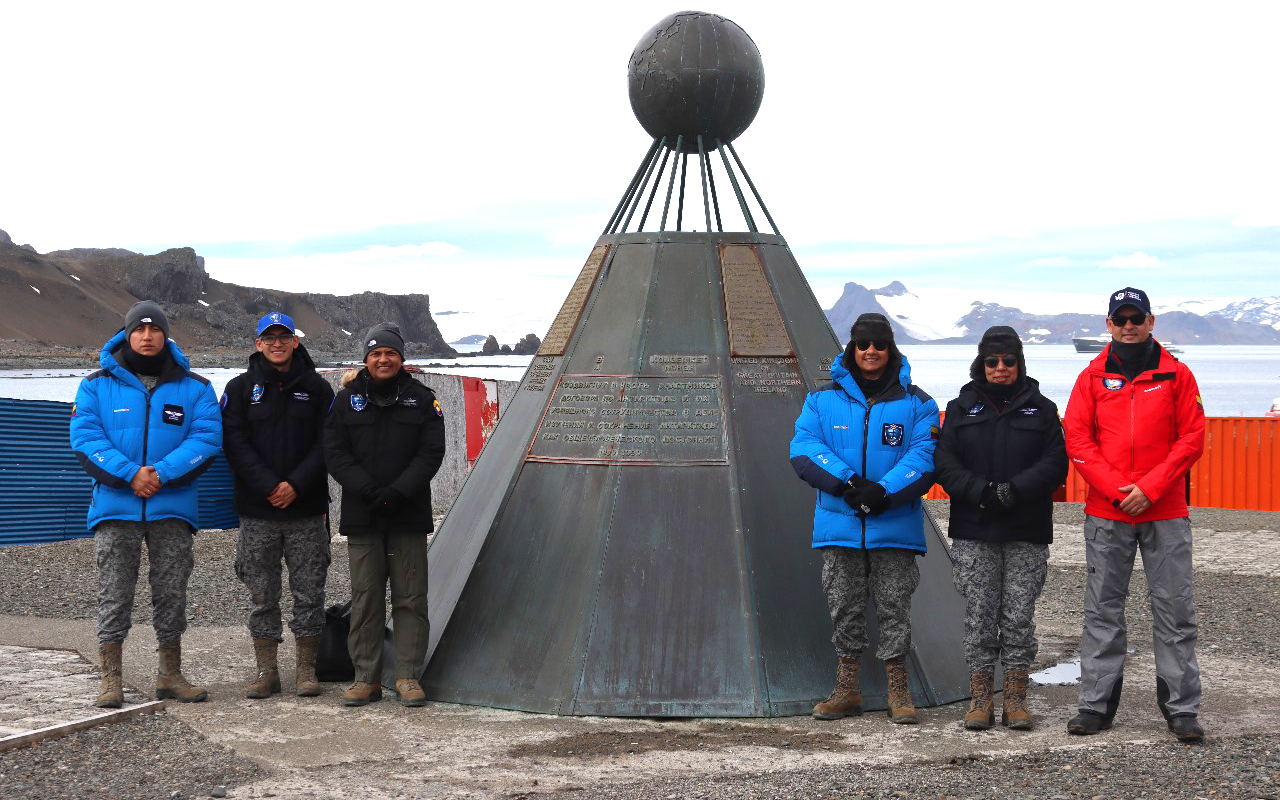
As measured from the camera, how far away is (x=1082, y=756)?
502 cm

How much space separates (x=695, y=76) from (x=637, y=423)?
6.27 feet

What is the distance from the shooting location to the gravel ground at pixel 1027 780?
14.8ft

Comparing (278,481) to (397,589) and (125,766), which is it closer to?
(397,589)

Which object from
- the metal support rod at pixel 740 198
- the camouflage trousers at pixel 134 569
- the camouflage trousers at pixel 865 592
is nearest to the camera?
the camouflage trousers at pixel 865 592

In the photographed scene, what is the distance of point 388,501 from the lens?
5738 millimetres

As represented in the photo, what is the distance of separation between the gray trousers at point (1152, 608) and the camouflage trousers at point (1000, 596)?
0.25 m

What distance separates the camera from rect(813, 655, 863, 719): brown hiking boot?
5.52 metres

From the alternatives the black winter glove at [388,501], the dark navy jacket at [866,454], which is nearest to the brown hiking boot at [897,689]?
the dark navy jacket at [866,454]

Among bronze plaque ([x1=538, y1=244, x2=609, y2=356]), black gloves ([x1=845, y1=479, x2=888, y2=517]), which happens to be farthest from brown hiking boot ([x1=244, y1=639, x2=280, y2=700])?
black gloves ([x1=845, y1=479, x2=888, y2=517])

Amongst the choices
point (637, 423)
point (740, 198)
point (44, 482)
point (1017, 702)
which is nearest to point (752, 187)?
point (740, 198)

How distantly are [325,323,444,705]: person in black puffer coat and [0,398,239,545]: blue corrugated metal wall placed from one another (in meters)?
5.85

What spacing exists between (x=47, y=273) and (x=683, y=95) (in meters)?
164

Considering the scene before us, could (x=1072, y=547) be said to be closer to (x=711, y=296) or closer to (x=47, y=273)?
(x=711, y=296)

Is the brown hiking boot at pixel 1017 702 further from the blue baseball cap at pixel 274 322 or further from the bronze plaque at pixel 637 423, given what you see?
the blue baseball cap at pixel 274 322
